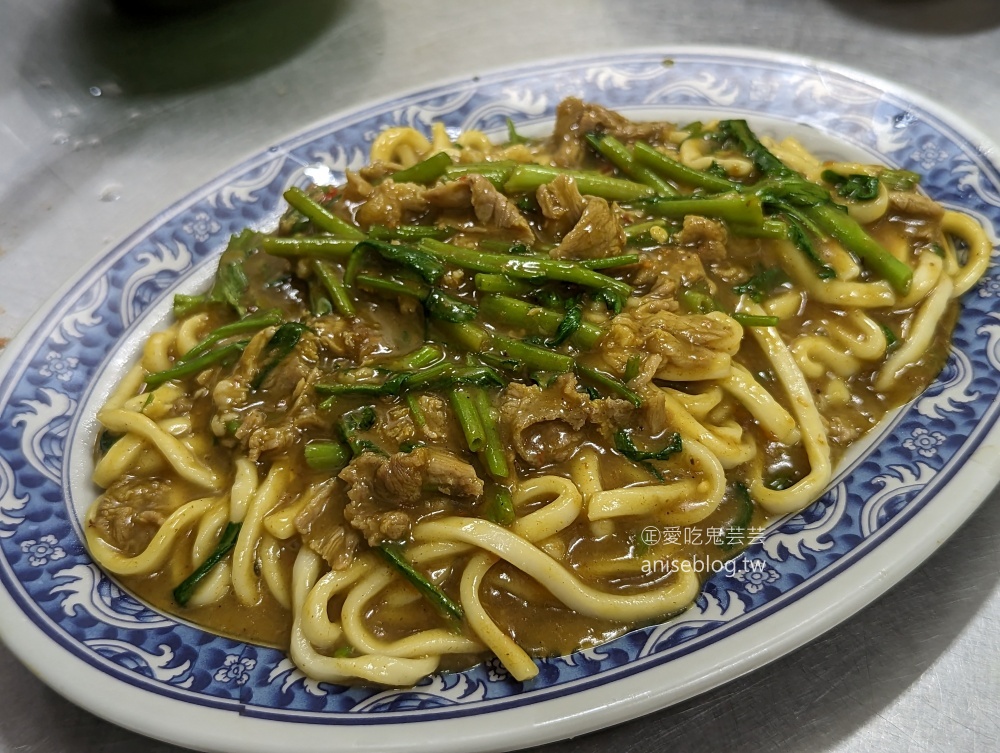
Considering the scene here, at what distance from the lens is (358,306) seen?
11.2 ft

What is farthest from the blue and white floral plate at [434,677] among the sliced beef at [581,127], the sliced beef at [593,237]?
the sliced beef at [593,237]

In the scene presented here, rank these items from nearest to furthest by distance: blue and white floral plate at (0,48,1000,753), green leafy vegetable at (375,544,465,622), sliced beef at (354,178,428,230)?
1. blue and white floral plate at (0,48,1000,753)
2. green leafy vegetable at (375,544,465,622)
3. sliced beef at (354,178,428,230)

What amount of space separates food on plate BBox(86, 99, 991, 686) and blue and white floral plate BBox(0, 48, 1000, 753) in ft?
0.38

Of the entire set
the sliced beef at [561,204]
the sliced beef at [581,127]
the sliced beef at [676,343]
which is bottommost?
the sliced beef at [676,343]

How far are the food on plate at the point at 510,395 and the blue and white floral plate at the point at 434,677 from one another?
12cm

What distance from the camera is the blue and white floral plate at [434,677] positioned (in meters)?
2.36

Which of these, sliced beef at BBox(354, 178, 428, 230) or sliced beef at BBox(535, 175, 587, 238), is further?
sliced beef at BBox(354, 178, 428, 230)

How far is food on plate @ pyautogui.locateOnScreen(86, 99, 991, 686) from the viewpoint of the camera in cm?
278

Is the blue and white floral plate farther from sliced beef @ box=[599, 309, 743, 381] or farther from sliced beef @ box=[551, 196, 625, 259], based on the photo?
sliced beef @ box=[551, 196, 625, 259]

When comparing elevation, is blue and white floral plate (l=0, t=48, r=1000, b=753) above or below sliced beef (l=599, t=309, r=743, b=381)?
below

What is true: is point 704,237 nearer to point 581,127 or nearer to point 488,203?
point 488,203

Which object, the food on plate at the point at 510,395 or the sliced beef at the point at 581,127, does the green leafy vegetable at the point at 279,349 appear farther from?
the sliced beef at the point at 581,127

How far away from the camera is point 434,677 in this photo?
259cm

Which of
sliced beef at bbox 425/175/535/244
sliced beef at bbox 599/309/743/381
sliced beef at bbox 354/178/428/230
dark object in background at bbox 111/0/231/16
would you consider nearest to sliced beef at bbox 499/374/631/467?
sliced beef at bbox 599/309/743/381
